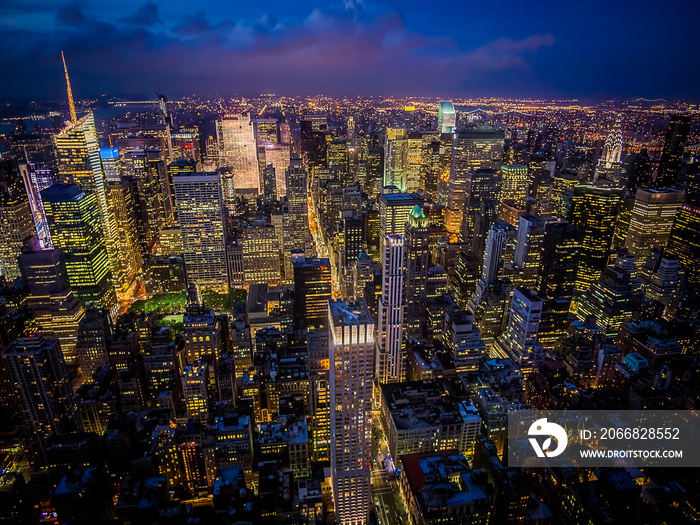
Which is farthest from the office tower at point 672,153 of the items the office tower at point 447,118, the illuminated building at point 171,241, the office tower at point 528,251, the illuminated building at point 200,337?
the illuminated building at point 171,241

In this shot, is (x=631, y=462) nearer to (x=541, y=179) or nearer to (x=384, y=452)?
(x=384, y=452)

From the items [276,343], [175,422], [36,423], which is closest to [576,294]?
[276,343]

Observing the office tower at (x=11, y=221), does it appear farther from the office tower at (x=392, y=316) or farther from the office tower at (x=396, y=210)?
the office tower at (x=396, y=210)

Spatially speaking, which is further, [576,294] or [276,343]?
[576,294]

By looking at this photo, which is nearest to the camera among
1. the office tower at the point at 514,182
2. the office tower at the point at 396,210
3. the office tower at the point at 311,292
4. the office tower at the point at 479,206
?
the office tower at the point at 311,292

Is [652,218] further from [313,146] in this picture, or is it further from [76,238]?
[76,238]

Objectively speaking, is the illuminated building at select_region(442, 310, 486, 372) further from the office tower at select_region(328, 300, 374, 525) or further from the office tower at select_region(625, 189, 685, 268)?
the office tower at select_region(625, 189, 685, 268)
